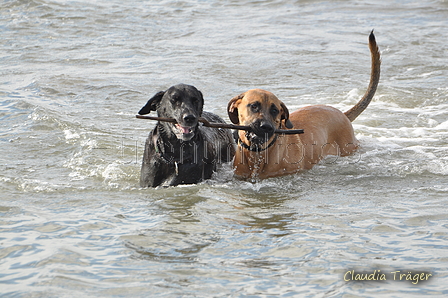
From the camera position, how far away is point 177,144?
599 centimetres

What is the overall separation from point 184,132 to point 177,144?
0.25 m

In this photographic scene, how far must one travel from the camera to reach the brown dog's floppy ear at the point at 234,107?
6.35 meters

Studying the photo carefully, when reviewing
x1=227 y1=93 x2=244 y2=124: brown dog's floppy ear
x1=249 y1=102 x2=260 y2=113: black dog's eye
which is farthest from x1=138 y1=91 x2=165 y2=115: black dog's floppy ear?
x1=249 y1=102 x2=260 y2=113: black dog's eye

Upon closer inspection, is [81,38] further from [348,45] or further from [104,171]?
[104,171]

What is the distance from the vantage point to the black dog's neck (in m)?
5.97

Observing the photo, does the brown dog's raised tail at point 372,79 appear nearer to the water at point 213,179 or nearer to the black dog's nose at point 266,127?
the water at point 213,179

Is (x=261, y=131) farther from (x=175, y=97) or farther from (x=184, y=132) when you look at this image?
(x=175, y=97)

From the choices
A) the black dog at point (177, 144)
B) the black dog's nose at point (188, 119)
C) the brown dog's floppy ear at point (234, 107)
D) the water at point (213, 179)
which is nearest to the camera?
the water at point (213, 179)

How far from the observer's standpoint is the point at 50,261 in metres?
4.13

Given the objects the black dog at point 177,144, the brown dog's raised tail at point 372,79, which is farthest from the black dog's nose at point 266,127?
the brown dog's raised tail at point 372,79

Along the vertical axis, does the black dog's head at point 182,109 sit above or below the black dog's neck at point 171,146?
above

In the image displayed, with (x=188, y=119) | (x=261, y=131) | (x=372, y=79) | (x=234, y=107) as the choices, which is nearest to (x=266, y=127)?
(x=261, y=131)

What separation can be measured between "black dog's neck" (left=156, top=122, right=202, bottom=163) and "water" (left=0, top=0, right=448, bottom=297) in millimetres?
298

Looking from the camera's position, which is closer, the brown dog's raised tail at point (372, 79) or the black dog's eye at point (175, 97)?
the black dog's eye at point (175, 97)
